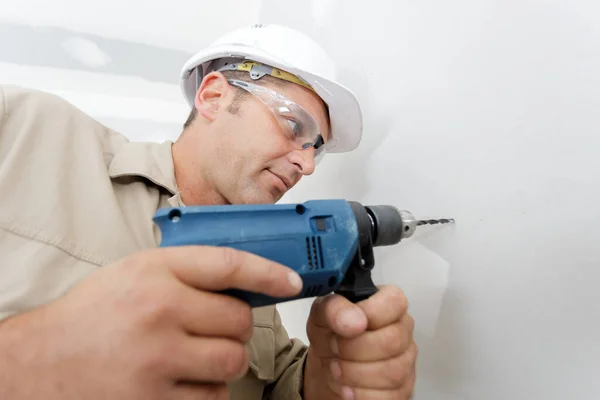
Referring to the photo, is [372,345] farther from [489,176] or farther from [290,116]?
[290,116]

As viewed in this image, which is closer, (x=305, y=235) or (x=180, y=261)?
(x=180, y=261)

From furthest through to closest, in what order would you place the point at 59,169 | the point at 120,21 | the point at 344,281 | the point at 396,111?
1. the point at 120,21
2. the point at 396,111
3. the point at 59,169
4. the point at 344,281

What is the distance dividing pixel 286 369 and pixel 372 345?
1.87ft

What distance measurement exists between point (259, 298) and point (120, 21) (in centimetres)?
160

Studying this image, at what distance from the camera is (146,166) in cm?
88

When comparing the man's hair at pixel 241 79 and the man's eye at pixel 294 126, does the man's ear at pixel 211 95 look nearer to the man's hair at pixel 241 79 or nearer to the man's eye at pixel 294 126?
the man's hair at pixel 241 79

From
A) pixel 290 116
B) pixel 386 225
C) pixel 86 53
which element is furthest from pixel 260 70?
pixel 86 53

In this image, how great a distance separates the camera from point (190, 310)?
1.43 ft

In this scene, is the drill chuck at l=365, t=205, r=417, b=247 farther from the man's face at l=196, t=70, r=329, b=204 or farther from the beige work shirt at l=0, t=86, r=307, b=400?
the beige work shirt at l=0, t=86, r=307, b=400

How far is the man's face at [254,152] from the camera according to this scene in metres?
0.95

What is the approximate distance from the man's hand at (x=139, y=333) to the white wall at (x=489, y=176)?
531mm

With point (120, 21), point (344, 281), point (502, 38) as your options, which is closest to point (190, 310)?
point (344, 281)

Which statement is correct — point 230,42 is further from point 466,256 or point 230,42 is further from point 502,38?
point 466,256

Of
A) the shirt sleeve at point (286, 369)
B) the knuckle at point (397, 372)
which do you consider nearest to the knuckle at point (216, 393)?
the knuckle at point (397, 372)
